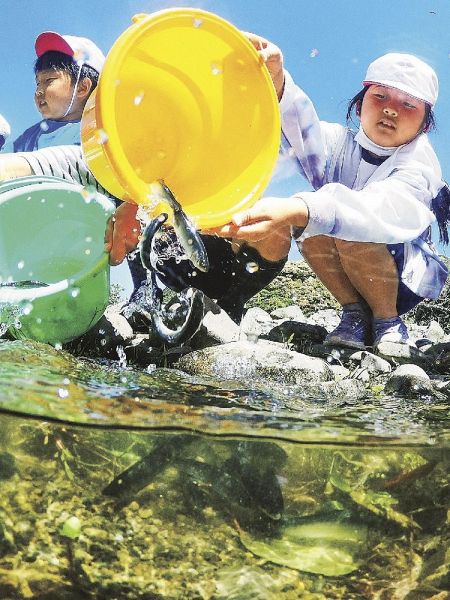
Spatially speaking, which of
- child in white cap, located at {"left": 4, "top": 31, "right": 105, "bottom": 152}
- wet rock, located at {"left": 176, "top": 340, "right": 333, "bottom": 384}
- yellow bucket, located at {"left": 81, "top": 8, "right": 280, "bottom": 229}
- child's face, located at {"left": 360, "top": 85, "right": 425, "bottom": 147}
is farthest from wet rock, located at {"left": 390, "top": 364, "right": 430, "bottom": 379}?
child in white cap, located at {"left": 4, "top": 31, "right": 105, "bottom": 152}

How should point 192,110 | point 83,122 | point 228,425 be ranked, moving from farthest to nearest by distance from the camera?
point 192,110 < point 83,122 < point 228,425

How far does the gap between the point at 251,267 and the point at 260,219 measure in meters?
0.49

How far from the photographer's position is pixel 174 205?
1.43m

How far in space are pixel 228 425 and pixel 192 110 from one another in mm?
1043

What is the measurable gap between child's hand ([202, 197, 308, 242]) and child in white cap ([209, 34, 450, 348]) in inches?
7.7

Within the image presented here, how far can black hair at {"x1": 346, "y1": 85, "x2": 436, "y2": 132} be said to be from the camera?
207 cm

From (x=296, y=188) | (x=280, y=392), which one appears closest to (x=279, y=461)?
(x=280, y=392)

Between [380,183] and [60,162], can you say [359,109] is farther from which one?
[60,162]

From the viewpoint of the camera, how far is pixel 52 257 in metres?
1.87

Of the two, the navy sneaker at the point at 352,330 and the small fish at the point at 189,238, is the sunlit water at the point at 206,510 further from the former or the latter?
the navy sneaker at the point at 352,330

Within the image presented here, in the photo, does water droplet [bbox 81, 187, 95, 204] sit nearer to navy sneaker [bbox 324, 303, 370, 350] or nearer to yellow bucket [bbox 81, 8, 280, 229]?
yellow bucket [bbox 81, 8, 280, 229]

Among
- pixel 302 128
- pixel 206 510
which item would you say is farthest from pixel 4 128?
pixel 206 510

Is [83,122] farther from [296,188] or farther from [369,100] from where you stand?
[369,100]

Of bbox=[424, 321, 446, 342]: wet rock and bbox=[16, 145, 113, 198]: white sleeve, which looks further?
bbox=[424, 321, 446, 342]: wet rock
